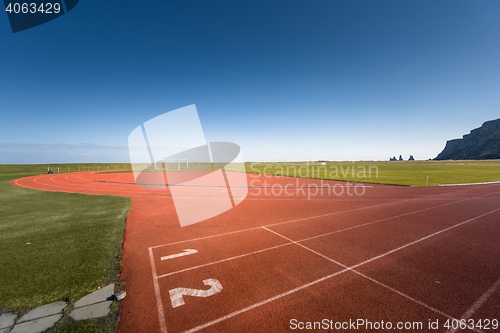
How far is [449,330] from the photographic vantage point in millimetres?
4258

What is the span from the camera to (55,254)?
7137mm

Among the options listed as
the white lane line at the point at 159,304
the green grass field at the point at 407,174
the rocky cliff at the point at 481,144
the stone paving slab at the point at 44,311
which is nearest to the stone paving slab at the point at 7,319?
the stone paving slab at the point at 44,311

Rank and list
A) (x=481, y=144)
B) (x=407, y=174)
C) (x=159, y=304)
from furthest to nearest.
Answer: (x=481, y=144) < (x=407, y=174) < (x=159, y=304)

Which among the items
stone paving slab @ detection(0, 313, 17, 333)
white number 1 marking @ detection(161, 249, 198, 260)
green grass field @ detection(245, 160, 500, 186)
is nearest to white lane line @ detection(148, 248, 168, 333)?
white number 1 marking @ detection(161, 249, 198, 260)

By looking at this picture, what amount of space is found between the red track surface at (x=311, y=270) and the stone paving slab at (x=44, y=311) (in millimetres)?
1373

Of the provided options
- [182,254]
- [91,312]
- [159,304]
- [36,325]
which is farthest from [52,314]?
[182,254]

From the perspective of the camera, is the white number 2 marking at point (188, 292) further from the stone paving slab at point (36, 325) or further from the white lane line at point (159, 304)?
the stone paving slab at point (36, 325)

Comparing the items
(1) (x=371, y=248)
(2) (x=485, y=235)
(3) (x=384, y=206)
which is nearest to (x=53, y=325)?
(1) (x=371, y=248)

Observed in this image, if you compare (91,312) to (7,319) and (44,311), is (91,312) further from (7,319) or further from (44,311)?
(7,319)

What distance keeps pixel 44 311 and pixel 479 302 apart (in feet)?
33.1

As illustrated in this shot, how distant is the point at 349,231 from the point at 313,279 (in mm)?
5088

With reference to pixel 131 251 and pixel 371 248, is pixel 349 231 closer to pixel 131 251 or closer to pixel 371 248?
pixel 371 248

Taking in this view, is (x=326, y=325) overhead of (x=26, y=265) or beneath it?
beneath

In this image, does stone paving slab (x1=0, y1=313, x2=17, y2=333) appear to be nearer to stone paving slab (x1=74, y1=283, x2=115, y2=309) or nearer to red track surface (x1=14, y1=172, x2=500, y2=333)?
stone paving slab (x1=74, y1=283, x2=115, y2=309)
